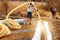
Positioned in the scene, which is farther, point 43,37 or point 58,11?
point 58,11

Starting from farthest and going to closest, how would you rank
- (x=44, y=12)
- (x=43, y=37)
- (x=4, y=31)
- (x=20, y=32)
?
(x=44, y=12), (x=20, y=32), (x=4, y=31), (x=43, y=37)

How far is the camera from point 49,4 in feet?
38.1

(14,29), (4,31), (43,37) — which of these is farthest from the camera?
(14,29)

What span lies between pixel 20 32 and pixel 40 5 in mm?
5712

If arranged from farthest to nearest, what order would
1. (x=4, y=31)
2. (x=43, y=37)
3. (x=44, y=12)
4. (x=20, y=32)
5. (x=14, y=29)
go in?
1. (x=44, y=12)
2. (x=14, y=29)
3. (x=20, y=32)
4. (x=4, y=31)
5. (x=43, y=37)

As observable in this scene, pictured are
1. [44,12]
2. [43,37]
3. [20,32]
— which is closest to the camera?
[43,37]

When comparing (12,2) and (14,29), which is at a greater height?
(12,2)

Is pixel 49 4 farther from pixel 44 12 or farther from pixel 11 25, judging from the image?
pixel 11 25

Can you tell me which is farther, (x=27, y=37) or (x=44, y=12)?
(x=44, y=12)

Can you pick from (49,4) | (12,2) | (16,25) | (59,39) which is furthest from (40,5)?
(59,39)

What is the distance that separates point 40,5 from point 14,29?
5338mm

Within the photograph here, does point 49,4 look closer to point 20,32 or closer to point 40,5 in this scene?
point 40,5

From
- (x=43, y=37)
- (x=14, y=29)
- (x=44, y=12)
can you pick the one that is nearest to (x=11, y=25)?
(x=14, y=29)

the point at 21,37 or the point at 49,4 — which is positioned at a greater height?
the point at 49,4
